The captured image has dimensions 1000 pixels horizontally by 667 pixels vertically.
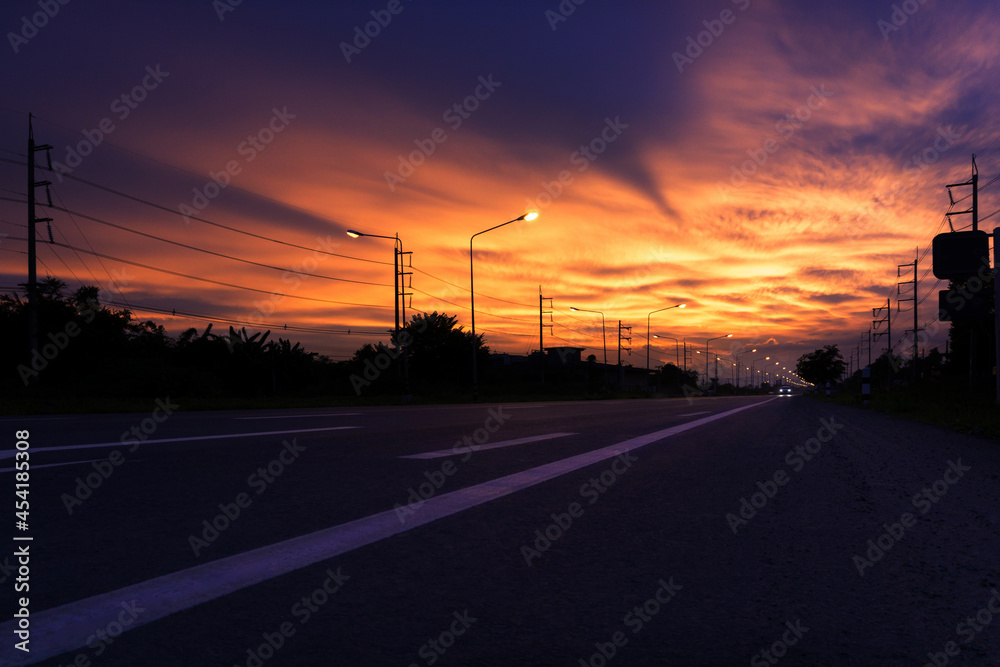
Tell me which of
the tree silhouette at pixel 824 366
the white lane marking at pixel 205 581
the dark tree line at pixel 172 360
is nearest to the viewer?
the white lane marking at pixel 205 581

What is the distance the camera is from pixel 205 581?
2436 mm

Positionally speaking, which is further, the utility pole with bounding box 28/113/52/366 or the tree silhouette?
the tree silhouette

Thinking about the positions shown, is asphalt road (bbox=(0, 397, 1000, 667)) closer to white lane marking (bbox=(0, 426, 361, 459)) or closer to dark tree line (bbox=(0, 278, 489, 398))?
white lane marking (bbox=(0, 426, 361, 459))

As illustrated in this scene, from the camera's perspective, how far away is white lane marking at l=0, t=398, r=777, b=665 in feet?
6.30

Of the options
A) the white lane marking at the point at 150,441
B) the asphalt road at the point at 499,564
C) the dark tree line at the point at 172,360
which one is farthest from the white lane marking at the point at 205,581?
the dark tree line at the point at 172,360

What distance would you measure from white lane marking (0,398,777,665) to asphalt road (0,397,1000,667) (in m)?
0.01

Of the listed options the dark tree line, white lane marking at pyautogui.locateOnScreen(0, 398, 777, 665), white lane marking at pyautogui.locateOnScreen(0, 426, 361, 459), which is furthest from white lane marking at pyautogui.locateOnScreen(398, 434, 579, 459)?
the dark tree line

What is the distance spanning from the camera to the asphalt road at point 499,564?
6.52ft

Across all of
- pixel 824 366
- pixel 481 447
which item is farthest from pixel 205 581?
pixel 824 366

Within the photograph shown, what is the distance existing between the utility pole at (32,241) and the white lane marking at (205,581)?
31396 mm

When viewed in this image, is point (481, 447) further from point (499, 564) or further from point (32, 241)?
point (32, 241)

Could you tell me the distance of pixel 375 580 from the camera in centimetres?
252

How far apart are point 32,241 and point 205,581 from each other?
37.4 m

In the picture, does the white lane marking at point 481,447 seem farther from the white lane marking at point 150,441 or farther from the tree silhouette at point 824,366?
the tree silhouette at point 824,366
